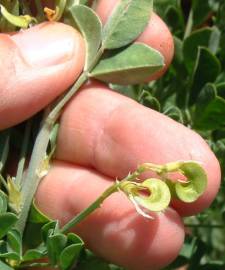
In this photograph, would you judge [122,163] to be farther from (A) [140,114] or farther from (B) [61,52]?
(B) [61,52]

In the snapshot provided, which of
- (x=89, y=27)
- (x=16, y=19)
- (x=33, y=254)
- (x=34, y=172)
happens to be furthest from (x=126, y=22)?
(x=33, y=254)

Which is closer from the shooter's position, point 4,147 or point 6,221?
point 6,221

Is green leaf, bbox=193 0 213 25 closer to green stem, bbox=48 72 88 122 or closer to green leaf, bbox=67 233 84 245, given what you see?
green stem, bbox=48 72 88 122

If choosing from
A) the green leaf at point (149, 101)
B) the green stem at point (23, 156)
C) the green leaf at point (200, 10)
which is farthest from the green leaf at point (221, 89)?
the green stem at point (23, 156)

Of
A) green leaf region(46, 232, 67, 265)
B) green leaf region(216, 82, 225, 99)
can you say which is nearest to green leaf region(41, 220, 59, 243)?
green leaf region(46, 232, 67, 265)

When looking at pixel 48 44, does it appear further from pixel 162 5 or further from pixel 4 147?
pixel 162 5

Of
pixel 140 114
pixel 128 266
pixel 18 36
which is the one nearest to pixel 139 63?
pixel 140 114
